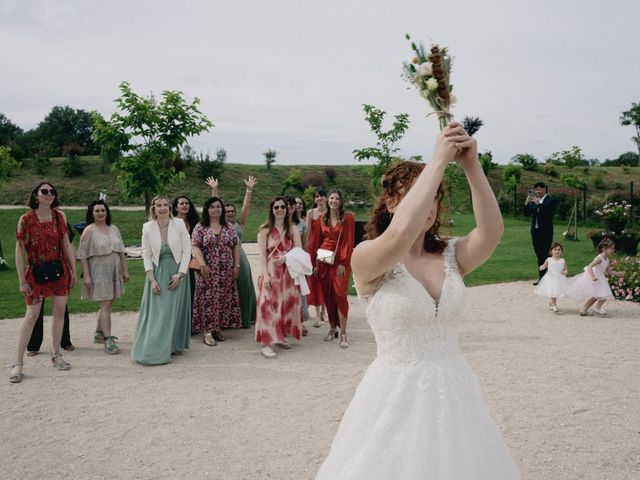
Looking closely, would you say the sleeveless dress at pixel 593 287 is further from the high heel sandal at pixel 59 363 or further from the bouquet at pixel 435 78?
the bouquet at pixel 435 78

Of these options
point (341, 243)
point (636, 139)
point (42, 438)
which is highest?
point (636, 139)

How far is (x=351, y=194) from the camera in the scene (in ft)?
151

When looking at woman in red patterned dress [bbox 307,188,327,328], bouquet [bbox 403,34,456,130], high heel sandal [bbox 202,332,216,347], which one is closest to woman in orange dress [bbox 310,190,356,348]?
woman in red patterned dress [bbox 307,188,327,328]

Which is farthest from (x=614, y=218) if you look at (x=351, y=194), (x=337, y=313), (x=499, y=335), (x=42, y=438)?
(x=351, y=194)

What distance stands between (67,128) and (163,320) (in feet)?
208

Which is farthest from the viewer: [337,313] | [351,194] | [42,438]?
[351,194]

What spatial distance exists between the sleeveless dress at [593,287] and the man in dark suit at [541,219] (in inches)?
126

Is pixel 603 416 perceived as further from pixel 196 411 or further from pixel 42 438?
pixel 42 438

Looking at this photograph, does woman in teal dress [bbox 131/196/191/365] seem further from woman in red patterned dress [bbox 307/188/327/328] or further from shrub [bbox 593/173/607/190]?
shrub [bbox 593/173/607/190]

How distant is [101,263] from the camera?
26.2ft

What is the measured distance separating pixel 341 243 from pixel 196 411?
360 cm

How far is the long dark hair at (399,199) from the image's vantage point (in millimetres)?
2479

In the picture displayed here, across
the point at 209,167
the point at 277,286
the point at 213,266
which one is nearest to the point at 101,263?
the point at 213,266

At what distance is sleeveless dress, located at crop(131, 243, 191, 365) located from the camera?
741cm
